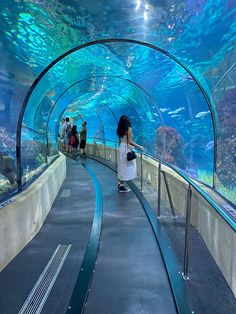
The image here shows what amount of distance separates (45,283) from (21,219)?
1.04 meters

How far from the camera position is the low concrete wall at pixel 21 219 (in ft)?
10.2

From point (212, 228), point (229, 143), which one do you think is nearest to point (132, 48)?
point (229, 143)

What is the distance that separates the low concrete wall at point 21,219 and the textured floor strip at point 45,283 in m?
0.48

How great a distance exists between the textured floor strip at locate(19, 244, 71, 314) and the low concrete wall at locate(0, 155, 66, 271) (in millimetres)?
477

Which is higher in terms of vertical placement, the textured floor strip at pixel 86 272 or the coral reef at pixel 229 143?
the coral reef at pixel 229 143

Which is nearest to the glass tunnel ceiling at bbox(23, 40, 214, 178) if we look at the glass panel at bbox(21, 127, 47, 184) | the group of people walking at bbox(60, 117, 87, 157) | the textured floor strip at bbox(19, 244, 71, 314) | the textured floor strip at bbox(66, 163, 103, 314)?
the glass panel at bbox(21, 127, 47, 184)

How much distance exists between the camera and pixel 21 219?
358 centimetres

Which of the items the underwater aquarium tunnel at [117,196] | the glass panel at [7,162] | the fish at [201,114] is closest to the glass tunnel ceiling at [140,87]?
the fish at [201,114]

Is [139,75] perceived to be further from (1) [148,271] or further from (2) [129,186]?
(1) [148,271]

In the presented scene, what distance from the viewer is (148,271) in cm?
304

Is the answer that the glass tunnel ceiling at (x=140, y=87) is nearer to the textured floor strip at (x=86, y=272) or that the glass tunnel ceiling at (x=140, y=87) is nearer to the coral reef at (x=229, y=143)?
the coral reef at (x=229, y=143)

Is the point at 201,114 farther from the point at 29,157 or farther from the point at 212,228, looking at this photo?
the point at 212,228

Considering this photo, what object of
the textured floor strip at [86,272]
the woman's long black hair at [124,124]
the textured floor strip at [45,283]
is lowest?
the textured floor strip at [45,283]

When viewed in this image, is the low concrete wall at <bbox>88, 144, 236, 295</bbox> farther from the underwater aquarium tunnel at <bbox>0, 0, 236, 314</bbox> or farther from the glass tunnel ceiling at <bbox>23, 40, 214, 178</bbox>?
the glass tunnel ceiling at <bbox>23, 40, 214, 178</bbox>
